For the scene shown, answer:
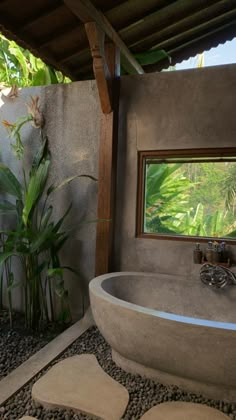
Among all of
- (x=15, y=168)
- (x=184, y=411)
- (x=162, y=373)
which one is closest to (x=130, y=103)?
(x=15, y=168)

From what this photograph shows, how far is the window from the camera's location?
8.05ft

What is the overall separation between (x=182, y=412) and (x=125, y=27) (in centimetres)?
292

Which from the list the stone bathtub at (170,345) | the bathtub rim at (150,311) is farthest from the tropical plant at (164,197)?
the stone bathtub at (170,345)

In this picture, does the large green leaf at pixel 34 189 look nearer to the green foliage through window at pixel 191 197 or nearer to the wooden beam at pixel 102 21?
the green foliage through window at pixel 191 197

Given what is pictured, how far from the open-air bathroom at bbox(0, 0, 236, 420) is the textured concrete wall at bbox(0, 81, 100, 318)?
11 mm

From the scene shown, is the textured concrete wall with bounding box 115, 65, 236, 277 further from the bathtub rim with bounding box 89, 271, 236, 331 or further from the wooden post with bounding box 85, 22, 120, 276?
the bathtub rim with bounding box 89, 271, 236, 331

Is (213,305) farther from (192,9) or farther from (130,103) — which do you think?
(192,9)

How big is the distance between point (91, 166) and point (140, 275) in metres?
1.08

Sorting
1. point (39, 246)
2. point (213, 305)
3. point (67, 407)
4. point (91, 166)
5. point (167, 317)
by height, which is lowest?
point (67, 407)

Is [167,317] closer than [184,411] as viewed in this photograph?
No

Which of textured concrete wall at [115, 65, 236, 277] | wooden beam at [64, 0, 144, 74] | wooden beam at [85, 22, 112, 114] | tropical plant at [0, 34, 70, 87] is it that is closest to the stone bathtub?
textured concrete wall at [115, 65, 236, 277]

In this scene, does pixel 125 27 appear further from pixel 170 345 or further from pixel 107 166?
pixel 170 345

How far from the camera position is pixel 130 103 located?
2652 mm

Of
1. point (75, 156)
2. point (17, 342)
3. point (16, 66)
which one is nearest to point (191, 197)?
point (75, 156)
